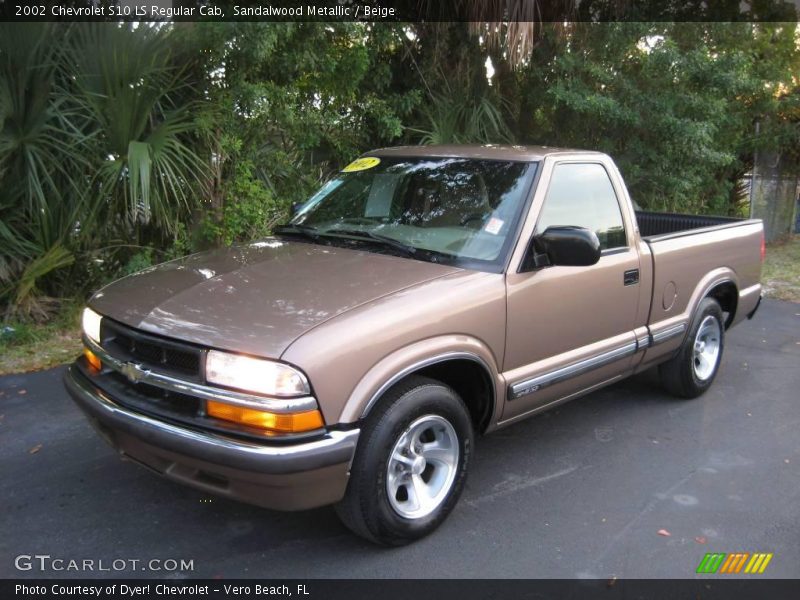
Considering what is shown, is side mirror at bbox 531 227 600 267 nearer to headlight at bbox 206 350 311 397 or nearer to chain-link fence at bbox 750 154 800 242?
headlight at bbox 206 350 311 397

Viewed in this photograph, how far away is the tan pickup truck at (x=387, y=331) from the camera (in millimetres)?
2906

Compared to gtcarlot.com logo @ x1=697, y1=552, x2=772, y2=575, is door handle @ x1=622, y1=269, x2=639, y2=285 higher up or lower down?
higher up

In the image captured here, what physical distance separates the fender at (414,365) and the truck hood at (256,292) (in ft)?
0.94

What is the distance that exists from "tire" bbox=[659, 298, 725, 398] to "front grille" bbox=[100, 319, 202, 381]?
3.62m

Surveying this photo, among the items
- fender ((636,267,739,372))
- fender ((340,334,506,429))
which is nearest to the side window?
fender ((636,267,739,372))

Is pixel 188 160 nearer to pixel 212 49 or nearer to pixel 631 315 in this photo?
pixel 212 49

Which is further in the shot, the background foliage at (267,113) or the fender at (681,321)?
the background foliage at (267,113)

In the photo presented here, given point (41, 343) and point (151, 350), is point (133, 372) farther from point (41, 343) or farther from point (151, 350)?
point (41, 343)

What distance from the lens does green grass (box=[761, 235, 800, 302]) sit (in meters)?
9.62

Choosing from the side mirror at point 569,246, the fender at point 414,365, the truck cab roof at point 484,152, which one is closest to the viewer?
the fender at point 414,365

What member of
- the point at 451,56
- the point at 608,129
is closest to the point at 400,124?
the point at 451,56

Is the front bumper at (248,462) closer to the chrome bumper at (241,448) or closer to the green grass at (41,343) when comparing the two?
the chrome bumper at (241,448)

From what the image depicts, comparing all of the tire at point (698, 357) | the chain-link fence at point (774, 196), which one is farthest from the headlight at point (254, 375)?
the chain-link fence at point (774, 196)

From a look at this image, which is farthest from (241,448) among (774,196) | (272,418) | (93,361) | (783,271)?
Result: (774,196)
